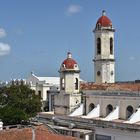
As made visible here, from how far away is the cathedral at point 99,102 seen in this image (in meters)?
31.1

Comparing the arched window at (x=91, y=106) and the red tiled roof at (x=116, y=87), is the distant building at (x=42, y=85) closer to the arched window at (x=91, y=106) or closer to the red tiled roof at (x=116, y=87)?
the red tiled roof at (x=116, y=87)

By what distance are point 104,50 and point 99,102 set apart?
858 cm

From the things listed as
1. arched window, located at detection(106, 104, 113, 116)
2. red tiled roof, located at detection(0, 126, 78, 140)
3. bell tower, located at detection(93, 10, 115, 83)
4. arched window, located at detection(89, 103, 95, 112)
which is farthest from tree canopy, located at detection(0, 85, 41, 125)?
red tiled roof, located at detection(0, 126, 78, 140)

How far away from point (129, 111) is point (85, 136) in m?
5.85

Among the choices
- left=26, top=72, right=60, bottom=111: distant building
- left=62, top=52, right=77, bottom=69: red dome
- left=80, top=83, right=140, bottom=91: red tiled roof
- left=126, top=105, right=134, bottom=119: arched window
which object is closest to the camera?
left=126, top=105, right=134, bottom=119: arched window

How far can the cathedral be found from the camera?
31.1 meters

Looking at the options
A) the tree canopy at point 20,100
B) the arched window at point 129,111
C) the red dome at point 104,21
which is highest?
the red dome at point 104,21

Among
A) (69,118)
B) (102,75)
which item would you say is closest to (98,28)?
(102,75)

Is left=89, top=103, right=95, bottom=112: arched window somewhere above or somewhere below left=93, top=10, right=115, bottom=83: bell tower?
below

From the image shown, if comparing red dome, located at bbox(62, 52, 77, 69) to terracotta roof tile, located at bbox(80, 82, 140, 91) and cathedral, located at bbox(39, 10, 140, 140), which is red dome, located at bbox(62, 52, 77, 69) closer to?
cathedral, located at bbox(39, 10, 140, 140)

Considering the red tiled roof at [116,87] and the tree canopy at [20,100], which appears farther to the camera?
Answer: the tree canopy at [20,100]

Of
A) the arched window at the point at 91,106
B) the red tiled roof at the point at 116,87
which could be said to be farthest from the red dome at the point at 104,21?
the arched window at the point at 91,106

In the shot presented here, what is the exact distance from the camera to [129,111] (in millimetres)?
34625

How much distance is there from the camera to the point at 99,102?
37812 millimetres
